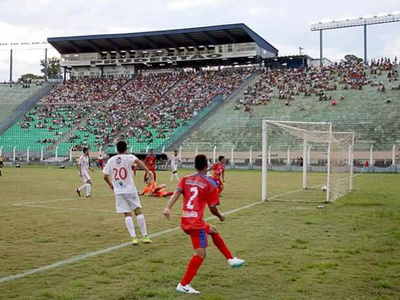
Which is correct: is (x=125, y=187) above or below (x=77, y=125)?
below

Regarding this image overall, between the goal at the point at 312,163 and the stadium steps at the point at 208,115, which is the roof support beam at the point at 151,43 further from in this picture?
the goal at the point at 312,163

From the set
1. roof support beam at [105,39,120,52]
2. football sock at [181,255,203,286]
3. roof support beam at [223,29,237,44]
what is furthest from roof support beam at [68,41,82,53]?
football sock at [181,255,203,286]

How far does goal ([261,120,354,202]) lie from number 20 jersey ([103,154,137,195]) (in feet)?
29.3

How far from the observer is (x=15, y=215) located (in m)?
14.4

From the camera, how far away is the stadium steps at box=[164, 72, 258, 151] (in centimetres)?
5016

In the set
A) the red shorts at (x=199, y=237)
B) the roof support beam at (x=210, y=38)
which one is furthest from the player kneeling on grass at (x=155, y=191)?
the roof support beam at (x=210, y=38)

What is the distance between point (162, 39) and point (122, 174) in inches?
2361

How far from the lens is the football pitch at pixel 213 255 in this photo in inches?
268

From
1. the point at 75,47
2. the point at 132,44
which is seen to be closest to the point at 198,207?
the point at 132,44

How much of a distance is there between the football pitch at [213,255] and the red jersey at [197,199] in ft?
2.87

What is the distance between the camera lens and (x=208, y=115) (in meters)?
55.2

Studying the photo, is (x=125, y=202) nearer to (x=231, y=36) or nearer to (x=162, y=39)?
(x=231, y=36)

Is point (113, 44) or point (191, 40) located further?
point (113, 44)

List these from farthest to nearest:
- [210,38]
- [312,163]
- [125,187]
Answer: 1. [210,38]
2. [312,163]
3. [125,187]
